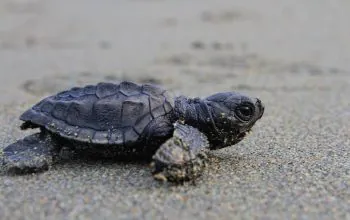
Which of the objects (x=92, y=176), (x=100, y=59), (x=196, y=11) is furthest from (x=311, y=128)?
(x=196, y=11)

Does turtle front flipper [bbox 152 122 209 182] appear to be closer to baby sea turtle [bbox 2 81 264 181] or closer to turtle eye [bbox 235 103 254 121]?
baby sea turtle [bbox 2 81 264 181]

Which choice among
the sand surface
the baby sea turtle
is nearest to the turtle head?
the baby sea turtle

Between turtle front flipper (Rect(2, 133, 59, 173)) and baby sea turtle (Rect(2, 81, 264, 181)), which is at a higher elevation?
→ baby sea turtle (Rect(2, 81, 264, 181))

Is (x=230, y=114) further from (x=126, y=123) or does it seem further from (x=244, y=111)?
(x=126, y=123)

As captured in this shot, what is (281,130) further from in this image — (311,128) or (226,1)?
(226,1)

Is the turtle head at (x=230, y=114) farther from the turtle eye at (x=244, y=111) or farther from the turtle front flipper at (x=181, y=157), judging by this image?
the turtle front flipper at (x=181, y=157)

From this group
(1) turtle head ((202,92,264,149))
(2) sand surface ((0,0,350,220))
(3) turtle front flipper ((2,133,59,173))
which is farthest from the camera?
(1) turtle head ((202,92,264,149))

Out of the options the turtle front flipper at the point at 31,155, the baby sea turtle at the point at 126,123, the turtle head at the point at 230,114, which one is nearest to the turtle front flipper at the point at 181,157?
the baby sea turtle at the point at 126,123
